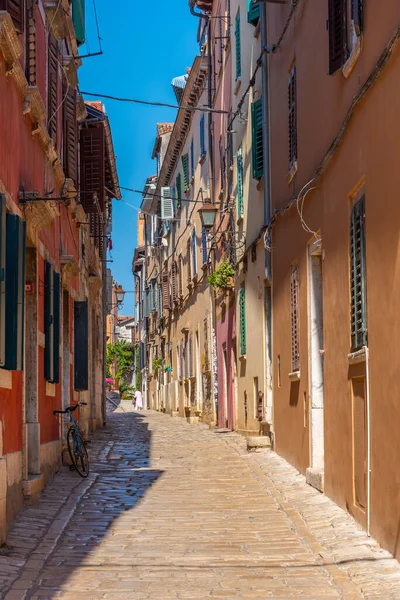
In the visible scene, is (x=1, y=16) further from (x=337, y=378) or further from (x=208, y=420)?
(x=208, y=420)

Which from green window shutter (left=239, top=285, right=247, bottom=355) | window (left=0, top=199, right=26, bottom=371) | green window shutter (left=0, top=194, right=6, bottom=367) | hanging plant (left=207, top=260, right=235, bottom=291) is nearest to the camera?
green window shutter (left=0, top=194, right=6, bottom=367)

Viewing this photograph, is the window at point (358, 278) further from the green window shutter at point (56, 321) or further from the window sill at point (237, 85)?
the window sill at point (237, 85)

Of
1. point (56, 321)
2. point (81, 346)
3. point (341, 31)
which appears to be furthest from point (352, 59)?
point (81, 346)

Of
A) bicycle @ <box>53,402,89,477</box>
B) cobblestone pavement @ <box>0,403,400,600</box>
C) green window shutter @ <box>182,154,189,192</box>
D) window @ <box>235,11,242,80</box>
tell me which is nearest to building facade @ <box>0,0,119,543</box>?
bicycle @ <box>53,402,89,477</box>

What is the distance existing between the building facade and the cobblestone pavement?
0.54 m

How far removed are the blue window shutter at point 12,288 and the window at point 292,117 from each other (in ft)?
18.9

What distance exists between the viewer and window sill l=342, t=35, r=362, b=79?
9.55 m

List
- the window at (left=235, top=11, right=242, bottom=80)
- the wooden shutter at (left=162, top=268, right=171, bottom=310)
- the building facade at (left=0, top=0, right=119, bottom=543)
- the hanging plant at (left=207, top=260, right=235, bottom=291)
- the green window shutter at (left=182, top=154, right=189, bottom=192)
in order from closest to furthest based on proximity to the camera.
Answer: the building facade at (left=0, top=0, right=119, bottom=543), the window at (left=235, top=11, right=242, bottom=80), the hanging plant at (left=207, top=260, right=235, bottom=291), the green window shutter at (left=182, top=154, right=189, bottom=192), the wooden shutter at (left=162, top=268, right=171, bottom=310)

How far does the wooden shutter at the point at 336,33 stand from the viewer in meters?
10.3

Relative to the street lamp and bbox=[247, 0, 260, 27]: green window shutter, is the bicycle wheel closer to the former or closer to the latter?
bbox=[247, 0, 260, 27]: green window shutter

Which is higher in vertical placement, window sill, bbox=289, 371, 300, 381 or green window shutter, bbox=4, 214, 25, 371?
green window shutter, bbox=4, 214, 25, 371

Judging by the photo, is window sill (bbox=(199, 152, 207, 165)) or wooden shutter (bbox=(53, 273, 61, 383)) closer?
wooden shutter (bbox=(53, 273, 61, 383))

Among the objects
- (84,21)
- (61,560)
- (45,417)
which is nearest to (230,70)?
(84,21)

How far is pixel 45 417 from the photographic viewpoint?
1326 cm
